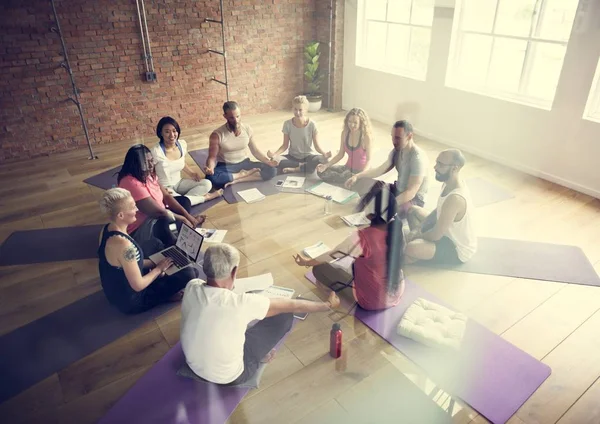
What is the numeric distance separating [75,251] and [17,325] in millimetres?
897

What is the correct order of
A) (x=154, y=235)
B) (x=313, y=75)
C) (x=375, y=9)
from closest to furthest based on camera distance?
(x=154, y=235) < (x=375, y=9) < (x=313, y=75)

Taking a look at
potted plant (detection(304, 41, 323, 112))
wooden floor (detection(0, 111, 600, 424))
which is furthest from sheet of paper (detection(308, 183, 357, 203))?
potted plant (detection(304, 41, 323, 112))

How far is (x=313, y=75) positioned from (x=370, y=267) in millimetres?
5303

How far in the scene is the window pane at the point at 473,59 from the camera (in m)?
5.32

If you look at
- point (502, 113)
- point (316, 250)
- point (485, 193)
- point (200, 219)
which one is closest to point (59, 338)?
point (200, 219)

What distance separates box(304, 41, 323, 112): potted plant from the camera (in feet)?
23.4

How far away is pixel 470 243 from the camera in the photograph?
10.9 ft

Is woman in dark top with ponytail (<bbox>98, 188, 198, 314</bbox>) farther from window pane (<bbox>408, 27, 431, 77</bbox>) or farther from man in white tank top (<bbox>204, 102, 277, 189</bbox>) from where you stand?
window pane (<bbox>408, 27, 431, 77</bbox>)

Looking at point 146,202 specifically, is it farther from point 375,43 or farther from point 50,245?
point 375,43

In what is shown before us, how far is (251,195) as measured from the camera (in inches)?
180

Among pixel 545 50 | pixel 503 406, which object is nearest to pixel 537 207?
pixel 545 50

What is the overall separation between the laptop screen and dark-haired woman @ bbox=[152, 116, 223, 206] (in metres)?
0.90

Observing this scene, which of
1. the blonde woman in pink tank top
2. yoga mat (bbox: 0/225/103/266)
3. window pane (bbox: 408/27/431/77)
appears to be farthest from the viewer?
window pane (bbox: 408/27/431/77)

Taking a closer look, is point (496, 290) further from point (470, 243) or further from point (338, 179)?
point (338, 179)
